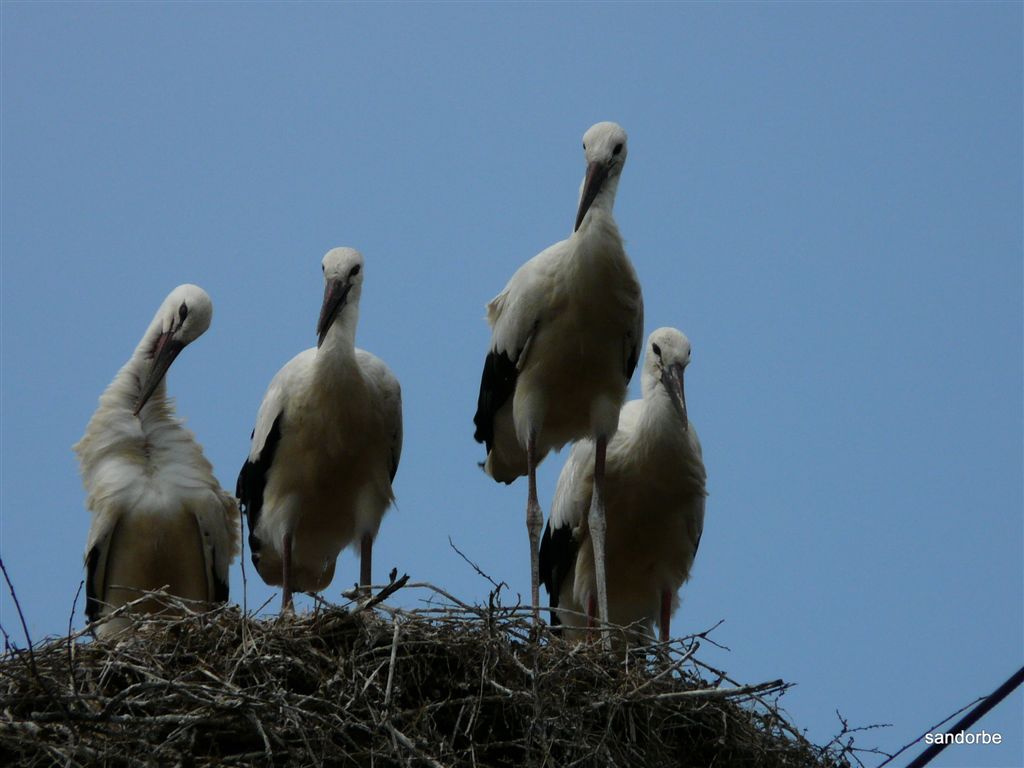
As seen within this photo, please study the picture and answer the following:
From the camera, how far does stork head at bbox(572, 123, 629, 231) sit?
26.0 ft

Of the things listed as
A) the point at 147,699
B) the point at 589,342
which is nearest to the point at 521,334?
the point at 589,342

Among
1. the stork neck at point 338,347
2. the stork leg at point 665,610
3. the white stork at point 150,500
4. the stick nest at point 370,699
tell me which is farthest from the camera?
the stork leg at point 665,610

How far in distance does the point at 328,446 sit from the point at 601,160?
65.9 inches

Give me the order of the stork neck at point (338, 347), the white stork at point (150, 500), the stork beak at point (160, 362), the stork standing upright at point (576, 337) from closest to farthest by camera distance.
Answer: the stork standing upright at point (576, 337), the stork neck at point (338, 347), the white stork at point (150, 500), the stork beak at point (160, 362)

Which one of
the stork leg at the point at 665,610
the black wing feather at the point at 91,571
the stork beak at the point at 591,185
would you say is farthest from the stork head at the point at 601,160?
the black wing feather at the point at 91,571

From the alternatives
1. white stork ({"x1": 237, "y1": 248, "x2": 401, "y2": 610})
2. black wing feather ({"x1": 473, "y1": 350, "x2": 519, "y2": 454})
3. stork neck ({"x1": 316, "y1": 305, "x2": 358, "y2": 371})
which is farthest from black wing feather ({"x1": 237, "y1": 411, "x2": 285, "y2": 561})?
black wing feather ({"x1": 473, "y1": 350, "x2": 519, "y2": 454})

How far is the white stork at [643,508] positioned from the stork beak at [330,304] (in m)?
1.31

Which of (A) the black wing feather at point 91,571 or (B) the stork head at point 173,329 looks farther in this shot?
(B) the stork head at point 173,329

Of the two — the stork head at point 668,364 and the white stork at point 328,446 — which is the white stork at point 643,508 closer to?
the stork head at point 668,364

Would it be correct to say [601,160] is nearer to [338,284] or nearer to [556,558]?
[338,284]

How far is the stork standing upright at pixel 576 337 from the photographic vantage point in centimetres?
789

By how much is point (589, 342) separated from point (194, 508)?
73.4 inches

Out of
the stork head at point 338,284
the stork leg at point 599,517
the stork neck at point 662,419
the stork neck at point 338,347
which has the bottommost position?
the stork leg at point 599,517

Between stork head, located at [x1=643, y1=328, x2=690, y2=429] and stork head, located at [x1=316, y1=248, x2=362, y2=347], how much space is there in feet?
4.37
